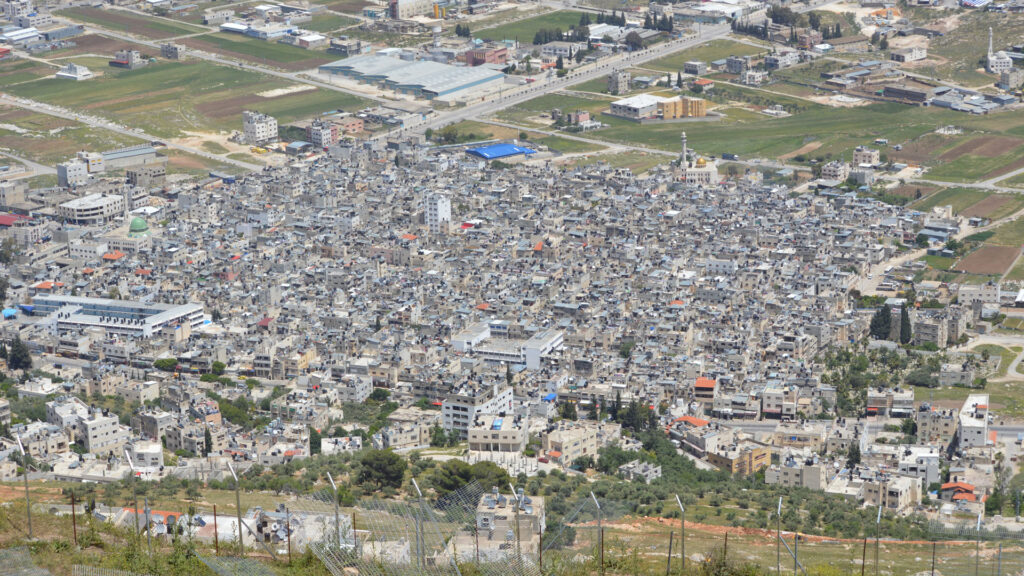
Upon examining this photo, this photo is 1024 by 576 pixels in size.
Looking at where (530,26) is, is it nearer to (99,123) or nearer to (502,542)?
(99,123)

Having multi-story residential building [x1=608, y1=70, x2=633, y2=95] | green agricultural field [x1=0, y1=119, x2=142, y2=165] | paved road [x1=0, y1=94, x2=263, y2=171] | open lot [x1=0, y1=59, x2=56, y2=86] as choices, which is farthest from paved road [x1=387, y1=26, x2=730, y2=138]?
open lot [x1=0, y1=59, x2=56, y2=86]

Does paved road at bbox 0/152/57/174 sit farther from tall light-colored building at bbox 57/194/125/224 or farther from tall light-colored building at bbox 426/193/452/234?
tall light-colored building at bbox 426/193/452/234

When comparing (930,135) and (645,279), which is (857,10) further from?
(645,279)

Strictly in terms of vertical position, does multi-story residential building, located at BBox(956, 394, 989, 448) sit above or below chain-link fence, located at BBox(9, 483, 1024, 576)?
below

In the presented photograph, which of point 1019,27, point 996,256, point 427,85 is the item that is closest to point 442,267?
point 996,256

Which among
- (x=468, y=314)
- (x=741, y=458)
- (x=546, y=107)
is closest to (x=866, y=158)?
(x=546, y=107)
